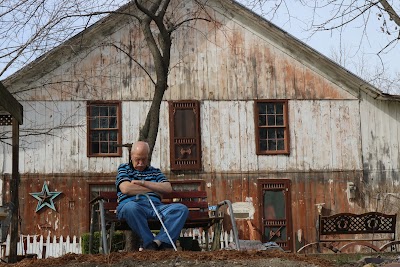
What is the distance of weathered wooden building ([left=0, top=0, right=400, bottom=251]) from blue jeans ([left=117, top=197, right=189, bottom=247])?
1234 centimetres

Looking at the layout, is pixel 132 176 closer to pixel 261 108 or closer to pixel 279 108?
pixel 261 108

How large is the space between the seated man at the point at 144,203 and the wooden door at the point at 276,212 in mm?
12471

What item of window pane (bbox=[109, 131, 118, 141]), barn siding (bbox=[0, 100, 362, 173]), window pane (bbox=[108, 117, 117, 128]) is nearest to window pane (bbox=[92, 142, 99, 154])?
barn siding (bbox=[0, 100, 362, 173])

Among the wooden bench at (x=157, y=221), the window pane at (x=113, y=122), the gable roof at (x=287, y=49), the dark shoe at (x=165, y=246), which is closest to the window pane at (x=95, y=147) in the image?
the window pane at (x=113, y=122)

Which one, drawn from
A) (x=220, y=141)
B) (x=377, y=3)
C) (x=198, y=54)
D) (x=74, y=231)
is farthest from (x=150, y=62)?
(x=377, y=3)

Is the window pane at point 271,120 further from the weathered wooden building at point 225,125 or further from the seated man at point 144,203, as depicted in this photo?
the seated man at point 144,203

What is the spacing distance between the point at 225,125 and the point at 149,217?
13133 mm

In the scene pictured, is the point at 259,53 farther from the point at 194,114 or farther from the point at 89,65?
the point at 89,65

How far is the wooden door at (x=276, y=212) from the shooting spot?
864 inches

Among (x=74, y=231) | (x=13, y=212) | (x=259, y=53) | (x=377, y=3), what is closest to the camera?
(x=13, y=212)

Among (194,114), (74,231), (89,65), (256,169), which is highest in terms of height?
(89,65)

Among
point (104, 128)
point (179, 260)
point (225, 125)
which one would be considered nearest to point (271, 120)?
point (225, 125)

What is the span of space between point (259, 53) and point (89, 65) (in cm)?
479

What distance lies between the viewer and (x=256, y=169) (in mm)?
22203
